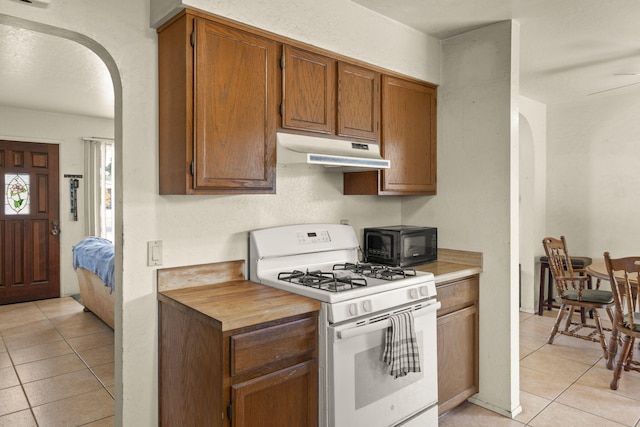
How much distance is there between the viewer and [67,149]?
5.79m

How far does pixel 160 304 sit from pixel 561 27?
9.80 feet

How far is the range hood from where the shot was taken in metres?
2.12

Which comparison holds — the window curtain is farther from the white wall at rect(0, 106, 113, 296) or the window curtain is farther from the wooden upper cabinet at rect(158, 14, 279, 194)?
the wooden upper cabinet at rect(158, 14, 279, 194)

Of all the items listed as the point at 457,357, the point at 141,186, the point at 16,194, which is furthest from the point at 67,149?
the point at 457,357

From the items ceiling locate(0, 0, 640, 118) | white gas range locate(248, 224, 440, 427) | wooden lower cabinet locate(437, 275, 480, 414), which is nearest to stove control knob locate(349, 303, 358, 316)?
white gas range locate(248, 224, 440, 427)

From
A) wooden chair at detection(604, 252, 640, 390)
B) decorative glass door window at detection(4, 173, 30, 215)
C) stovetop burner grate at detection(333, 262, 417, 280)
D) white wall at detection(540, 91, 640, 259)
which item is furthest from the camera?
decorative glass door window at detection(4, 173, 30, 215)

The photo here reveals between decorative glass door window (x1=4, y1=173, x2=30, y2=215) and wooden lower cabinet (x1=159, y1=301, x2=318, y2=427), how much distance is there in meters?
4.77

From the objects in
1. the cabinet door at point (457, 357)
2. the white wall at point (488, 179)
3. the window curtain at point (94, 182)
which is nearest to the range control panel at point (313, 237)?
the cabinet door at point (457, 357)

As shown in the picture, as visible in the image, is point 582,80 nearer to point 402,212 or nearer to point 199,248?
point 402,212

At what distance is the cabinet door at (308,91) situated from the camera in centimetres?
216

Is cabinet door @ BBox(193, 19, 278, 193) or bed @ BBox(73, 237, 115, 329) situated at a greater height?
cabinet door @ BBox(193, 19, 278, 193)

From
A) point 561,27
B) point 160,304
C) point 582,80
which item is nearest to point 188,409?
point 160,304

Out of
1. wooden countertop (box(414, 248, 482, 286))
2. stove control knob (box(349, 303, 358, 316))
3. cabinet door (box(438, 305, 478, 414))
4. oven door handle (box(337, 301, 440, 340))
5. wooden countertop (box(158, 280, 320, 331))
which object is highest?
wooden countertop (box(414, 248, 482, 286))

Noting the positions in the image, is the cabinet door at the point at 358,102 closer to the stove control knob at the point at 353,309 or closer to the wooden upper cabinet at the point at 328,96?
the wooden upper cabinet at the point at 328,96
